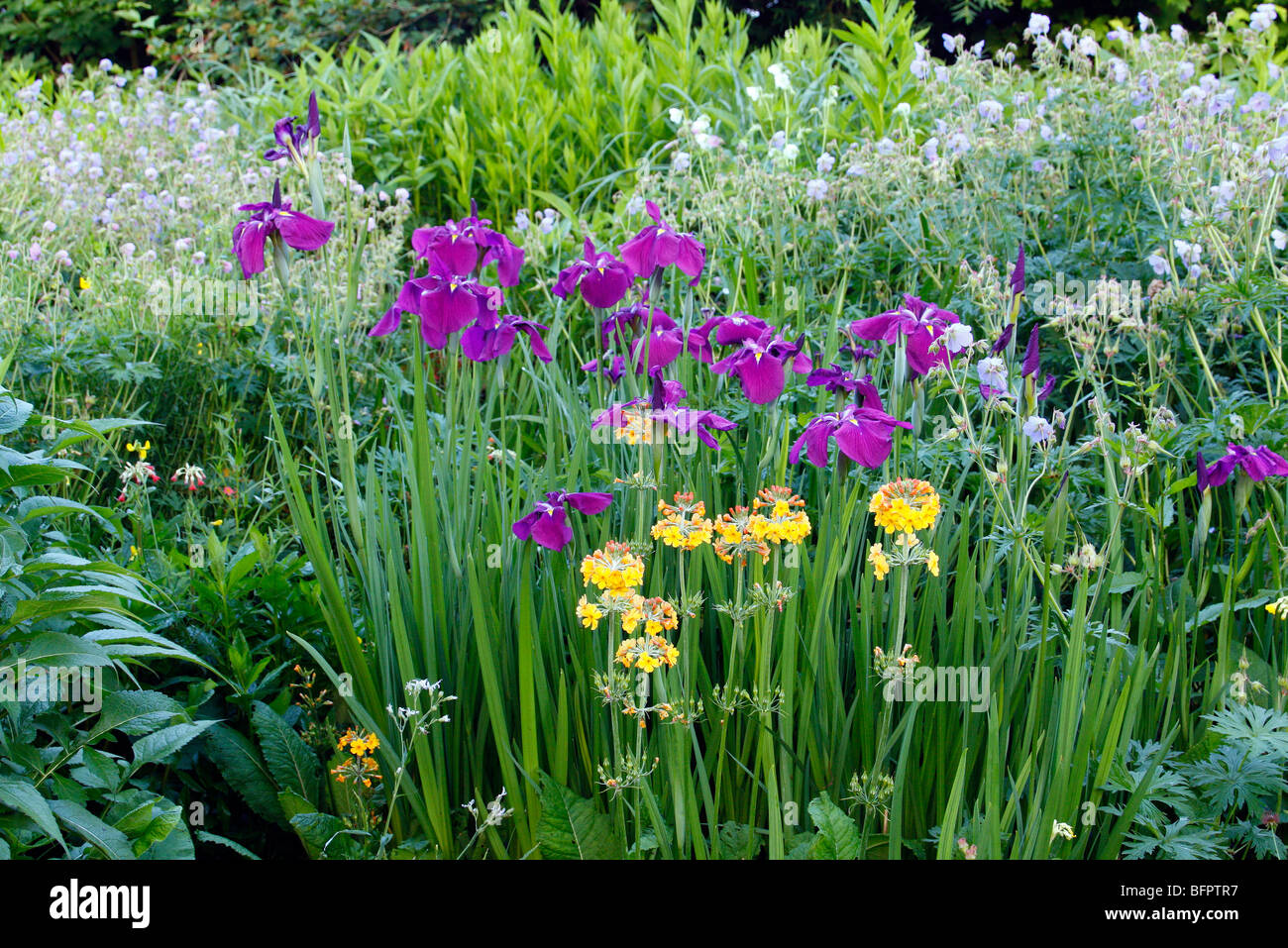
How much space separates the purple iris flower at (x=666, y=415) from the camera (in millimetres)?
1755

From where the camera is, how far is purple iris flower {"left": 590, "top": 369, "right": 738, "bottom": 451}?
1.75 metres

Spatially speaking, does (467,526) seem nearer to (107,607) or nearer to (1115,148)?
(107,607)

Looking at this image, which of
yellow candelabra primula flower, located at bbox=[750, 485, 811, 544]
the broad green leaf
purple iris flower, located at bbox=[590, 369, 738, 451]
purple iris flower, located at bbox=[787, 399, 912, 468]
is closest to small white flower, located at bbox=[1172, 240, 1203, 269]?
purple iris flower, located at bbox=[787, 399, 912, 468]

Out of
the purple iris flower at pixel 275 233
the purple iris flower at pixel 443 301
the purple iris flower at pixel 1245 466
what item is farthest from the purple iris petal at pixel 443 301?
the purple iris flower at pixel 1245 466

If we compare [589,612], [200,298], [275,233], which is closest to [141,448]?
[200,298]

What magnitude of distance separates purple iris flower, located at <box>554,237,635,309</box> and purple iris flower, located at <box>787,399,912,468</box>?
0.65 meters

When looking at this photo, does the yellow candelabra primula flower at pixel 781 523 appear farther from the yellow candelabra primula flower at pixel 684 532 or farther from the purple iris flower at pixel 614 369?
the purple iris flower at pixel 614 369

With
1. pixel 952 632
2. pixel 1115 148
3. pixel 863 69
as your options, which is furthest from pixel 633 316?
pixel 863 69

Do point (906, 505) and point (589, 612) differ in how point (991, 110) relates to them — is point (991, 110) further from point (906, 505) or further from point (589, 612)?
point (589, 612)

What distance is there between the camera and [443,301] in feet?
6.70

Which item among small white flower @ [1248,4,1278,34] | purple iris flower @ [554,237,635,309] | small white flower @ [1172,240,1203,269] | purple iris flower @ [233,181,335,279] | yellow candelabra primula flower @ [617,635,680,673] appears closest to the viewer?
yellow candelabra primula flower @ [617,635,680,673]
